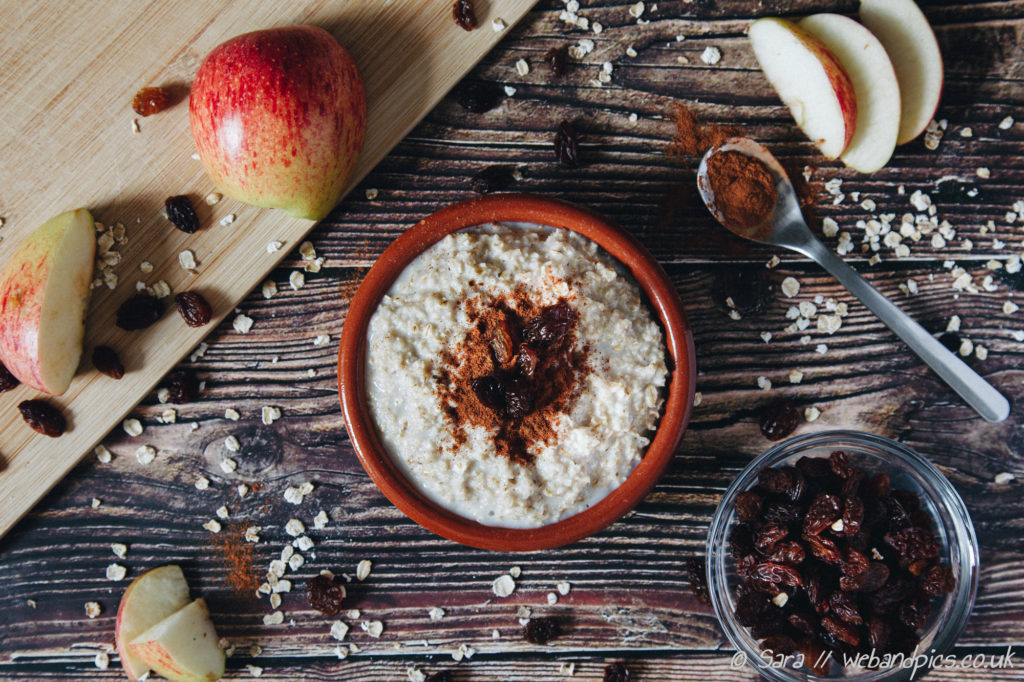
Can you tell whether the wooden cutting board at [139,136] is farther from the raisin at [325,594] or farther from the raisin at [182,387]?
the raisin at [325,594]

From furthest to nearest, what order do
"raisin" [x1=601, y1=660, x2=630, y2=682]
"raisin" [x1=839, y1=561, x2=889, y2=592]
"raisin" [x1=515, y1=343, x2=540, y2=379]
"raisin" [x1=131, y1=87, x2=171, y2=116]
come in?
1. "raisin" [x1=601, y1=660, x2=630, y2=682]
2. "raisin" [x1=131, y1=87, x2=171, y2=116]
3. "raisin" [x1=839, y1=561, x2=889, y2=592]
4. "raisin" [x1=515, y1=343, x2=540, y2=379]

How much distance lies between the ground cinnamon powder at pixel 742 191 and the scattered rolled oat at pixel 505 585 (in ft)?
2.91

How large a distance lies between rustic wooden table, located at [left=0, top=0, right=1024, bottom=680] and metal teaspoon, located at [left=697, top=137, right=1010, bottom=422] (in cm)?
5

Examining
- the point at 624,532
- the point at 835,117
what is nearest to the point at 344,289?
the point at 624,532

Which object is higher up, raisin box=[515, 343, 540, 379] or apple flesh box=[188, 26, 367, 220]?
apple flesh box=[188, 26, 367, 220]

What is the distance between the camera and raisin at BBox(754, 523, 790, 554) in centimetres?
135

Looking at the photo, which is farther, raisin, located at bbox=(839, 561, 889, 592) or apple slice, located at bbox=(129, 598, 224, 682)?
apple slice, located at bbox=(129, 598, 224, 682)

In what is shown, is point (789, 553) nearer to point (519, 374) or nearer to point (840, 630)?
point (840, 630)

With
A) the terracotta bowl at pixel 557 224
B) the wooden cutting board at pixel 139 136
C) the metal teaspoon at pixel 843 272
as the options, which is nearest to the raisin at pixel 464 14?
the wooden cutting board at pixel 139 136

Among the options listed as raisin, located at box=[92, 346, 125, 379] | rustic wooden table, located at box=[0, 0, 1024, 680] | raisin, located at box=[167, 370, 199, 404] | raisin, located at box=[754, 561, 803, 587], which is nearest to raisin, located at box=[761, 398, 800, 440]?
rustic wooden table, located at box=[0, 0, 1024, 680]

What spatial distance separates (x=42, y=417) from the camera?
1.47 m

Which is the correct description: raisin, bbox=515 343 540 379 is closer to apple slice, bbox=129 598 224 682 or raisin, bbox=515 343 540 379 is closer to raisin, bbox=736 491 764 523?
raisin, bbox=736 491 764 523

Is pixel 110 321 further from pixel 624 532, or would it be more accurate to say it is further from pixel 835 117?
pixel 835 117

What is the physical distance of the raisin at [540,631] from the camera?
153 cm
